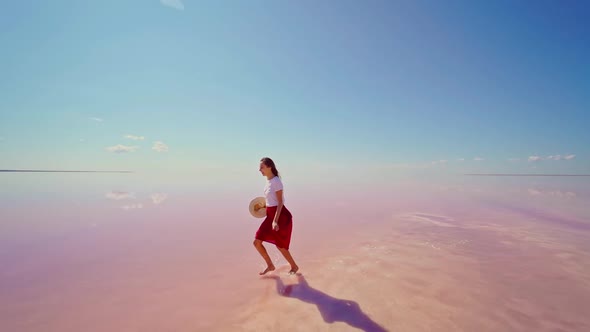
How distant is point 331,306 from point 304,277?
1.01 meters

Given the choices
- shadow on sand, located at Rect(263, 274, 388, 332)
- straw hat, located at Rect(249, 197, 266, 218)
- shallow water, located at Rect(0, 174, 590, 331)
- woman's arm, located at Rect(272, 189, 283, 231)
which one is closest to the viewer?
shadow on sand, located at Rect(263, 274, 388, 332)

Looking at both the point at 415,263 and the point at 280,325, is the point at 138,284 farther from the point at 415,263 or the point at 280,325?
the point at 415,263

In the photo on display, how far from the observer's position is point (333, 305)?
3295 millimetres

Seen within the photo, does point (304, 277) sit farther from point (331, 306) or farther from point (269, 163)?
point (269, 163)

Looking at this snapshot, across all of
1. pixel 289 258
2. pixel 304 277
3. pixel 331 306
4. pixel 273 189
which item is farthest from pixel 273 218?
pixel 331 306

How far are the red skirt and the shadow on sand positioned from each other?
67 cm

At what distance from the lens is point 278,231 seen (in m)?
4.04


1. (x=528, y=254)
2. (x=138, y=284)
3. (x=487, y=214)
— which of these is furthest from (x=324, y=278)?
(x=487, y=214)

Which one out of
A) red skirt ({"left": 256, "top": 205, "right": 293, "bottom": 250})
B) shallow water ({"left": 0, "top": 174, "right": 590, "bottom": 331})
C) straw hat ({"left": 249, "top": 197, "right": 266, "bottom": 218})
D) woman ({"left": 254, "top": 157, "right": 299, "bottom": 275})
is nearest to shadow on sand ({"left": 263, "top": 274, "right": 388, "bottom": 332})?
shallow water ({"left": 0, "top": 174, "right": 590, "bottom": 331})

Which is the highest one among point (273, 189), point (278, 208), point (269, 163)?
point (269, 163)

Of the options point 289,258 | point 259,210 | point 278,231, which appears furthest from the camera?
point 259,210

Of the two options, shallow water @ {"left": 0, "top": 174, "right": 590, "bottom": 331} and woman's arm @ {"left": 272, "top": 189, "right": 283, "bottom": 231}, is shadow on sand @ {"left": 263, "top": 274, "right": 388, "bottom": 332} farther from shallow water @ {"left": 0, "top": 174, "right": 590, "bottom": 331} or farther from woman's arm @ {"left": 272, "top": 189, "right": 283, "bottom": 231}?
woman's arm @ {"left": 272, "top": 189, "right": 283, "bottom": 231}

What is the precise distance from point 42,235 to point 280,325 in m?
7.76

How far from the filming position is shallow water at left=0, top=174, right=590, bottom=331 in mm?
3016
